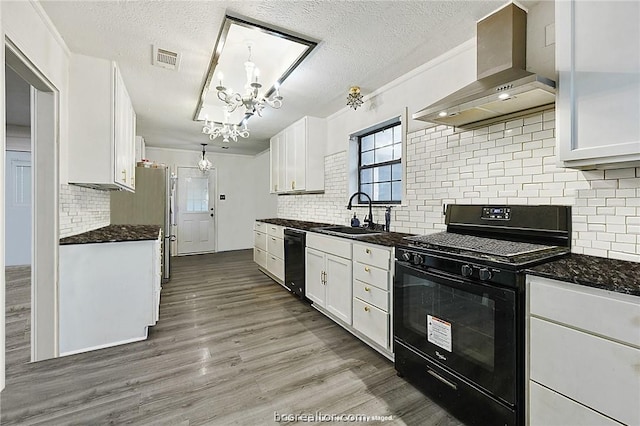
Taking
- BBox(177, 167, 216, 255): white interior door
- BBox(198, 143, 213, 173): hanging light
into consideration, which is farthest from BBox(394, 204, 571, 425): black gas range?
BBox(177, 167, 216, 255): white interior door

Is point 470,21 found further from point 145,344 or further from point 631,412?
point 145,344

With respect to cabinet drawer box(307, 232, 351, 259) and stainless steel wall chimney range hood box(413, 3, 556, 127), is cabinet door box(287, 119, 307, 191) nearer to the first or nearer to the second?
cabinet drawer box(307, 232, 351, 259)

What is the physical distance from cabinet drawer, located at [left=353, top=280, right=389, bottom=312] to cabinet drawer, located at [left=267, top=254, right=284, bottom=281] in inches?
65.3

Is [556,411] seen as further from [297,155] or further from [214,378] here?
[297,155]

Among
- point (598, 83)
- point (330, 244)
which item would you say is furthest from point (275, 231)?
point (598, 83)

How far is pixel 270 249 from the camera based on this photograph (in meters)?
4.25

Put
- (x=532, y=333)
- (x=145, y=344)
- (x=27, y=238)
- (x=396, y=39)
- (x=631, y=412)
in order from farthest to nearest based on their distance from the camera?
(x=27, y=238)
(x=145, y=344)
(x=396, y=39)
(x=532, y=333)
(x=631, y=412)

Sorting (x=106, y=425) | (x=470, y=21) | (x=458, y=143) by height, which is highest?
(x=470, y=21)

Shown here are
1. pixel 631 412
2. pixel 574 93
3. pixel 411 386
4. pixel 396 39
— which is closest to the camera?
pixel 631 412

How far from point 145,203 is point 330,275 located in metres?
2.97

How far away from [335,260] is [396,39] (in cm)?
188

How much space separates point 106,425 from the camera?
4.97 feet

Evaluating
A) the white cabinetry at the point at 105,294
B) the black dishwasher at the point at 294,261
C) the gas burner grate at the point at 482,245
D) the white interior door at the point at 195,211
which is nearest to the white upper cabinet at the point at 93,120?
the white cabinetry at the point at 105,294

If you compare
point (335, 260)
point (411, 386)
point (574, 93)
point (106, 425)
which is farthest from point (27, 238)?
point (574, 93)
